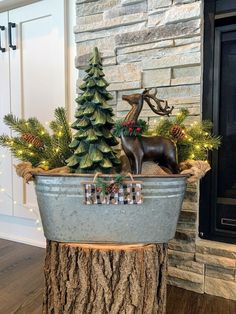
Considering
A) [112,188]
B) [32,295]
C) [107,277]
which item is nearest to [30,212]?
[32,295]

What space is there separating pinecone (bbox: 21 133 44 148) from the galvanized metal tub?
16 cm

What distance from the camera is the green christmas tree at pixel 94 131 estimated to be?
2.86 feet

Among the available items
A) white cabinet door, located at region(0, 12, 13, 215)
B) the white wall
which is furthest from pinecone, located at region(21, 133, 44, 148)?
white cabinet door, located at region(0, 12, 13, 215)

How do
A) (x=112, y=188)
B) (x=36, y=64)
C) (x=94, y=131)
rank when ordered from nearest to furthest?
(x=112, y=188) < (x=94, y=131) < (x=36, y=64)

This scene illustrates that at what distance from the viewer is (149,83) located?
132cm

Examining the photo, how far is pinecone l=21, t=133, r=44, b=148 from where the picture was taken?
3.15ft

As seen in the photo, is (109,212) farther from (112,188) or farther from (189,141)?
(189,141)

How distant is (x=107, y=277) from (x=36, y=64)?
128 centimetres

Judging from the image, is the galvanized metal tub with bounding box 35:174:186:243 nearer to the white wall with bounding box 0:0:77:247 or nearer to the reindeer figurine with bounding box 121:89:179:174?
the reindeer figurine with bounding box 121:89:179:174

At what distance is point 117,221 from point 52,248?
25 cm

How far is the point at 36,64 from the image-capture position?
5.38ft

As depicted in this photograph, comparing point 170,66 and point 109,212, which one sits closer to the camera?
point 109,212

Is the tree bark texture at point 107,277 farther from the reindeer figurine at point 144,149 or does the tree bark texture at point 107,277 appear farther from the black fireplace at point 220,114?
the black fireplace at point 220,114

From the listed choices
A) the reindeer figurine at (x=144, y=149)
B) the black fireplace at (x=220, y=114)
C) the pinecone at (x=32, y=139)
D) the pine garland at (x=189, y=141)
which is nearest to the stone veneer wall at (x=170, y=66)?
the black fireplace at (x=220, y=114)
